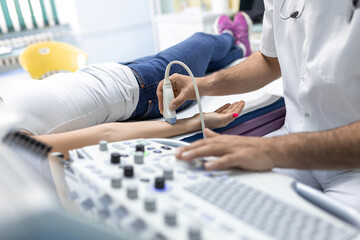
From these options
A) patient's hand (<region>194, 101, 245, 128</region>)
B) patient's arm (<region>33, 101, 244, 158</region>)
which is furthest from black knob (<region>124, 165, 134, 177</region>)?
patient's hand (<region>194, 101, 245, 128</region>)

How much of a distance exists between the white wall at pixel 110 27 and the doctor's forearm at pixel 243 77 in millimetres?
3386

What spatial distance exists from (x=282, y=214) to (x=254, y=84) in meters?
0.85

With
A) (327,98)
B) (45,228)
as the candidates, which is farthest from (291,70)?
(45,228)

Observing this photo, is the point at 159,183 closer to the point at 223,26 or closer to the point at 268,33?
the point at 268,33

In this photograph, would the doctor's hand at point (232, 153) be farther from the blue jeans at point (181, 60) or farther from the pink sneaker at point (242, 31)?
the pink sneaker at point (242, 31)

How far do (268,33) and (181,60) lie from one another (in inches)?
18.7

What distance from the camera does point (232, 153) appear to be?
678 mm

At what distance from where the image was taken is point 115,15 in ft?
14.7

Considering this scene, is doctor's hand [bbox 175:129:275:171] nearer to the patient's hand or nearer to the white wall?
the patient's hand

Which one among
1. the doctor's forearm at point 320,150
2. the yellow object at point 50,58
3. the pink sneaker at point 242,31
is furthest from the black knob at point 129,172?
the yellow object at point 50,58

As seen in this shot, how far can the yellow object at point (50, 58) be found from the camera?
97.2 inches

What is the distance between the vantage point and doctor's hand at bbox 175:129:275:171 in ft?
2.17

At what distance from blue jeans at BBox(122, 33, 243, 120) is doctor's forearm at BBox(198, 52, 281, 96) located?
24 cm

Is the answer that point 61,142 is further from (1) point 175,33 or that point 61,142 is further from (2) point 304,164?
(1) point 175,33
